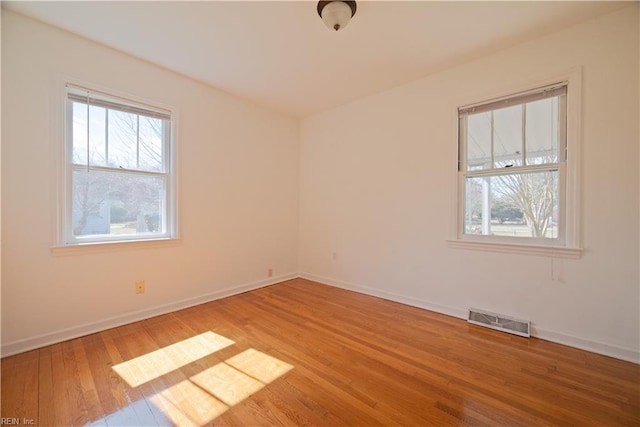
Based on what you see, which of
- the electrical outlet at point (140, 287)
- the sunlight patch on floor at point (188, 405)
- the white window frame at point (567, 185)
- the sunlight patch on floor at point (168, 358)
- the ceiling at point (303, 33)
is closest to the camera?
the sunlight patch on floor at point (188, 405)

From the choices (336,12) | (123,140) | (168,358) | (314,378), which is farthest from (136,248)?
(336,12)

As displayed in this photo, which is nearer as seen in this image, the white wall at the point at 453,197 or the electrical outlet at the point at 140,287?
the white wall at the point at 453,197

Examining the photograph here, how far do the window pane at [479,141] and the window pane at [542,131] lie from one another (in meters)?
0.33

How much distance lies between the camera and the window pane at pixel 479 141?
2779mm

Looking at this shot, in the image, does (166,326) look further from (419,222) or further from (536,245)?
(536,245)

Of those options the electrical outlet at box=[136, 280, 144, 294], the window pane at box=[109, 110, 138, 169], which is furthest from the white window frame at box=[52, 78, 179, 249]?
the electrical outlet at box=[136, 280, 144, 294]

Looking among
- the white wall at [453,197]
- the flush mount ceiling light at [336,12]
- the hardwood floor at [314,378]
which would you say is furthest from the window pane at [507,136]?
the flush mount ceiling light at [336,12]

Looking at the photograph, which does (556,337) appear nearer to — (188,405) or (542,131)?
(542,131)

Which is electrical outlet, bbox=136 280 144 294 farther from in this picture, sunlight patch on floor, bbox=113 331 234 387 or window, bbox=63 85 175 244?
sunlight patch on floor, bbox=113 331 234 387

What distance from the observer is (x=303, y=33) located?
2.34 metres

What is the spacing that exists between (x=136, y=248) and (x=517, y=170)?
383 cm

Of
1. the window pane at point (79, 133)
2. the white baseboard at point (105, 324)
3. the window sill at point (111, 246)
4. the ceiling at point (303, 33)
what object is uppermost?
the ceiling at point (303, 33)

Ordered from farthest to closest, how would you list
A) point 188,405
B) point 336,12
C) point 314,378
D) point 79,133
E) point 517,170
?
point 517,170
point 79,133
point 336,12
point 314,378
point 188,405

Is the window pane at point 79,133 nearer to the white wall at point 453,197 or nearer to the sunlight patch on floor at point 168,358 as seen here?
the sunlight patch on floor at point 168,358
